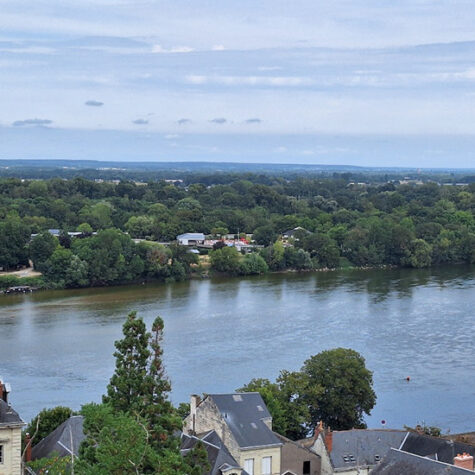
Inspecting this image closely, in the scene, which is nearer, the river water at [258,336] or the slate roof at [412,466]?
the slate roof at [412,466]

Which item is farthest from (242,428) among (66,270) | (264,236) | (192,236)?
(264,236)

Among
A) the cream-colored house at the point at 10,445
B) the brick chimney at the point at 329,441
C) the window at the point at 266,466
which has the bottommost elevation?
the window at the point at 266,466

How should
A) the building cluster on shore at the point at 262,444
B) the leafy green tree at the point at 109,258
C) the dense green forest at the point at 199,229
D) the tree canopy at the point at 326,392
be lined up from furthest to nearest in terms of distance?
the dense green forest at the point at 199,229 → the leafy green tree at the point at 109,258 → the tree canopy at the point at 326,392 → the building cluster on shore at the point at 262,444

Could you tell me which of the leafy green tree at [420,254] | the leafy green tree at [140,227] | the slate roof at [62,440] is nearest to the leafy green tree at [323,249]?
the leafy green tree at [420,254]

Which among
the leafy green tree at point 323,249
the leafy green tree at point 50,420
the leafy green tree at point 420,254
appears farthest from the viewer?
the leafy green tree at point 420,254

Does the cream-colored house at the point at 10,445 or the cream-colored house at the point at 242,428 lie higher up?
the cream-colored house at the point at 10,445

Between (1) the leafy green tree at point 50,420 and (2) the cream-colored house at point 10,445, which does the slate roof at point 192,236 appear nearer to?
(1) the leafy green tree at point 50,420
